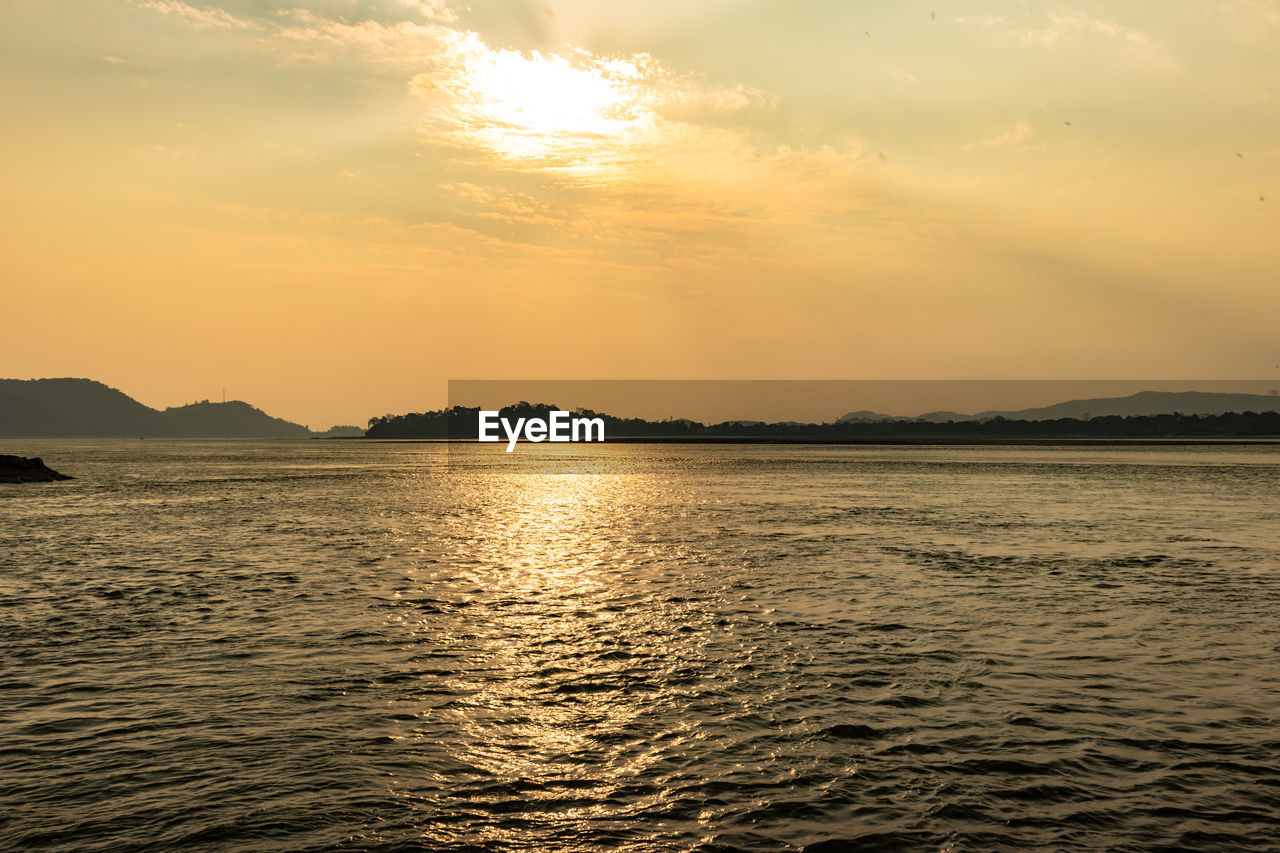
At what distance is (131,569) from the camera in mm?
33312

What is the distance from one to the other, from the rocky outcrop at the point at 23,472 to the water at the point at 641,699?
248 feet

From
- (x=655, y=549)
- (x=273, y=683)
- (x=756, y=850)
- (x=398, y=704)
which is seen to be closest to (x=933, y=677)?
(x=756, y=850)

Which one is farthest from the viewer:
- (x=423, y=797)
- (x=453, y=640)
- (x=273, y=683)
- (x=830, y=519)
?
(x=830, y=519)

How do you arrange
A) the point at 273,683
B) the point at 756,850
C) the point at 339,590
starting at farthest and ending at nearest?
the point at 339,590
the point at 273,683
the point at 756,850

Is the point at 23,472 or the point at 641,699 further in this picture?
the point at 23,472

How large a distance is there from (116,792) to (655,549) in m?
29.3

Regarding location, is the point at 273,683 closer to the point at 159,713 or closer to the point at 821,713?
the point at 159,713

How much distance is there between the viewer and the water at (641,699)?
35.8ft

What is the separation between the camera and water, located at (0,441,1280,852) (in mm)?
10906

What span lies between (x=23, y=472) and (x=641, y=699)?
111 m

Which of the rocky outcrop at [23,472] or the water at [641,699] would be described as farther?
the rocky outcrop at [23,472]

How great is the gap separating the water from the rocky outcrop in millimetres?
75715

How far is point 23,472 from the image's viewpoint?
328 feet

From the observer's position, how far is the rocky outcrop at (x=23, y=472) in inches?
3883
